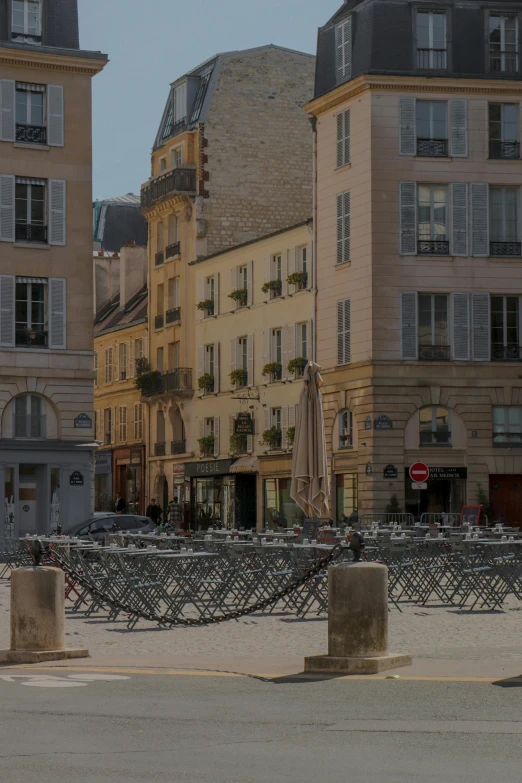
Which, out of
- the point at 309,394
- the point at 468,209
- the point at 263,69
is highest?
the point at 263,69

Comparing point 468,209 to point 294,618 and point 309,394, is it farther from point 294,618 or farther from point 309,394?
point 294,618

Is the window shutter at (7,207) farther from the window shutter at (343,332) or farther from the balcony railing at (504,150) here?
the balcony railing at (504,150)

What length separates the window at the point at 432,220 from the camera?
47.2 meters

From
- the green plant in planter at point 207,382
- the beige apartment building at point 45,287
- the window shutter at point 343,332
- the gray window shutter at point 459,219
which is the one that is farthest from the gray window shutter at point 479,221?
the green plant in planter at point 207,382

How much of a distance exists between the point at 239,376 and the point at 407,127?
1328 centimetres

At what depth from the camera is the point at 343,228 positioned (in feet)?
159

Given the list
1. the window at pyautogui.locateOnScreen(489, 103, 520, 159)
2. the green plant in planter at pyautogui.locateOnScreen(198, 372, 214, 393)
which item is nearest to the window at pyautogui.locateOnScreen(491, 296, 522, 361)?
the window at pyautogui.locateOnScreen(489, 103, 520, 159)

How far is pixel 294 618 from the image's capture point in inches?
805

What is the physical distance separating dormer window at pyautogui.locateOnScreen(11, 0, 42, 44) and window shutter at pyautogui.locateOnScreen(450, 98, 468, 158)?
38.2 feet

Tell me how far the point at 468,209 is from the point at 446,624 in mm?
29342

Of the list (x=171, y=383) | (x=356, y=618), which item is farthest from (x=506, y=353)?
(x=356, y=618)

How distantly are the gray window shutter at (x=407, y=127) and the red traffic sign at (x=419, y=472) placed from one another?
9.02m

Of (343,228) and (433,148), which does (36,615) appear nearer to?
(433,148)

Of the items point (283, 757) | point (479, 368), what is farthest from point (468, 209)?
point (283, 757)
